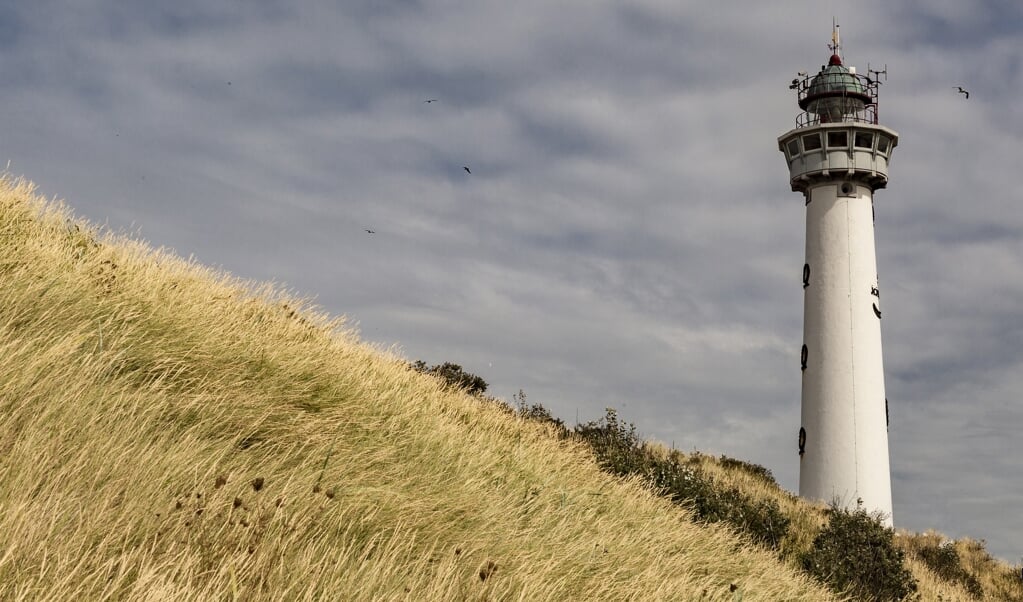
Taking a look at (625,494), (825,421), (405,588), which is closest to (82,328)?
(405,588)

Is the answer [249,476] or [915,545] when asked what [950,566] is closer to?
[915,545]

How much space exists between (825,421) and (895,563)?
408 inches

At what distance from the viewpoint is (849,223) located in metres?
28.0

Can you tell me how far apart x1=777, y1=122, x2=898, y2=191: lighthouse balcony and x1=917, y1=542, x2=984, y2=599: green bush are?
39.6 ft

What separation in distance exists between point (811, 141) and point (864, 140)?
1.75m

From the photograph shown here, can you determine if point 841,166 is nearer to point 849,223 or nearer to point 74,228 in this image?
point 849,223

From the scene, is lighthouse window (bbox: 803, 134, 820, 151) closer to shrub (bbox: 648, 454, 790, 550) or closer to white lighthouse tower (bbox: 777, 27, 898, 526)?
white lighthouse tower (bbox: 777, 27, 898, 526)

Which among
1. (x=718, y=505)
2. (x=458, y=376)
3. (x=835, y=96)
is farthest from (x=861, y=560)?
(x=835, y=96)

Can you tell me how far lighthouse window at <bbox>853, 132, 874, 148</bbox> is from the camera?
95.7 ft

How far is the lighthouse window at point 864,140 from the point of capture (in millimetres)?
29172

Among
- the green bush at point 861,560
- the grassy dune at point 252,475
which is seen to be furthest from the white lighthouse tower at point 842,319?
the grassy dune at point 252,475

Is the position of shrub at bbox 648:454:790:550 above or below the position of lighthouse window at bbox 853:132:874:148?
below

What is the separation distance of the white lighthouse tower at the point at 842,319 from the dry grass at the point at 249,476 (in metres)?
16.4

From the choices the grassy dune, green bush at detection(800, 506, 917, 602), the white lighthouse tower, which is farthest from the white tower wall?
the grassy dune
